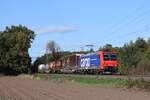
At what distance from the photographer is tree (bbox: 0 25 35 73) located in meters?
98.4

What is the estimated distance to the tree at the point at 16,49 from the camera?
98375 millimetres

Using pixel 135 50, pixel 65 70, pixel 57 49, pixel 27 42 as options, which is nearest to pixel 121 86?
pixel 135 50

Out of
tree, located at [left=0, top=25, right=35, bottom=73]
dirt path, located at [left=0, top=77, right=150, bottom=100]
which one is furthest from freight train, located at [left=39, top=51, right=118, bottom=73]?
dirt path, located at [left=0, top=77, right=150, bottom=100]

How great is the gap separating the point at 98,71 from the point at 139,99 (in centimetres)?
4629

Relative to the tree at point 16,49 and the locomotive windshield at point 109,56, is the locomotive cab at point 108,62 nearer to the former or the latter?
the locomotive windshield at point 109,56

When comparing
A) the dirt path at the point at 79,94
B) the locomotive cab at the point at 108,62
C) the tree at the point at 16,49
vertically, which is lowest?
the dirt path at the point at 79,94

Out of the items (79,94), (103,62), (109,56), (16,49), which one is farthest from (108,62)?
(79,94)

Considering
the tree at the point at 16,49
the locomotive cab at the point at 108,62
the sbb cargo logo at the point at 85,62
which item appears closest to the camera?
the locomotive cab at the point at 108,62

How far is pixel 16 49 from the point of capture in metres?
99.1

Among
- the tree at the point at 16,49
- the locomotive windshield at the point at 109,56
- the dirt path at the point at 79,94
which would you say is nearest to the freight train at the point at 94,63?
the locomotive windshield at the point at 109,56

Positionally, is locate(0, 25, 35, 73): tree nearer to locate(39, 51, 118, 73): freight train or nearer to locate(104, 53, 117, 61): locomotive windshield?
locate(39, 51, 118, 73): freight train

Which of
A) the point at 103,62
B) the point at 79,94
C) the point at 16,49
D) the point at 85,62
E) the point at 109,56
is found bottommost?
the point at 79,94

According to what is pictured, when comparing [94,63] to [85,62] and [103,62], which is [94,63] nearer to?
[103,62]

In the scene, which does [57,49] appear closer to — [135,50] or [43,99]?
[135,50]
